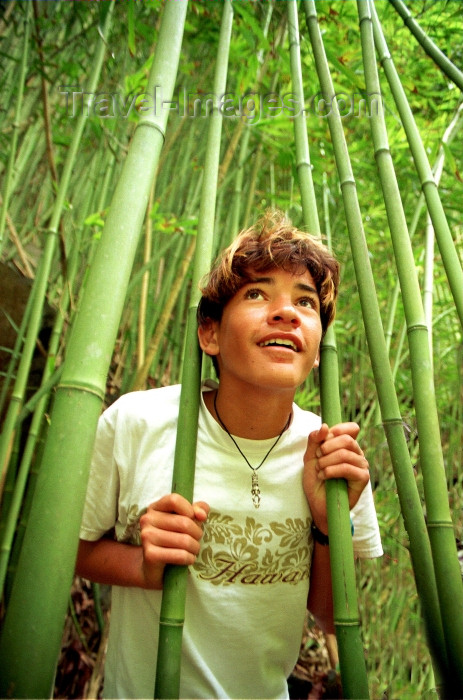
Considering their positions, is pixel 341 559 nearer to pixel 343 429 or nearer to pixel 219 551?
pixel 343 429

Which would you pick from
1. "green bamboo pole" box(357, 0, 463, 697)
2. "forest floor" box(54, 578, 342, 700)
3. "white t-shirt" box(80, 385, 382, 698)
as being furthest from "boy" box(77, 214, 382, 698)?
"forest floor" box(54, 578, 342, 700)

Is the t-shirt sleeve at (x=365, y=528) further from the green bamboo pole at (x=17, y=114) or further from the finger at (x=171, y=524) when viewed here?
the green bamboo pole at (x=17, y=114)

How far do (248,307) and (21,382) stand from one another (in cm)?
54

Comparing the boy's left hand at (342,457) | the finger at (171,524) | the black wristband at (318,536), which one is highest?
the boy's left hand at (342,457)

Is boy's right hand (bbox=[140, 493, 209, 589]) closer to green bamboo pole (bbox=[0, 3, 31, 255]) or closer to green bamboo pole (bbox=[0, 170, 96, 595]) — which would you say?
green bamboo pole (bbox=[0, 170, 96, 595])

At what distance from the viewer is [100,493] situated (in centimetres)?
77

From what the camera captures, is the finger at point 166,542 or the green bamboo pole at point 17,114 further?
the green bamboo pole at point 17,114

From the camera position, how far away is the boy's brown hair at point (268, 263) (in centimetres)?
75

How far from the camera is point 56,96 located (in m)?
1.69

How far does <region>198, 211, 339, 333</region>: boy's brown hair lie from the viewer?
750mm

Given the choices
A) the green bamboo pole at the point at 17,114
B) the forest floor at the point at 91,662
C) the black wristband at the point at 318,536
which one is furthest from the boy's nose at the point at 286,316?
the forest floor at the point at 91,662

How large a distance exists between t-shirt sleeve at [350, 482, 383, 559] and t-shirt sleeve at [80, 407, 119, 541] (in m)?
0.39

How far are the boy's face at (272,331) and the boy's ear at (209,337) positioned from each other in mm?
37

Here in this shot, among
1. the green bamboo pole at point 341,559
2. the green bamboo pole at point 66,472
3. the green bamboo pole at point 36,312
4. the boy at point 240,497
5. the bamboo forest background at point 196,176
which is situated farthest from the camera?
the bamboo forest background at point 196,176
